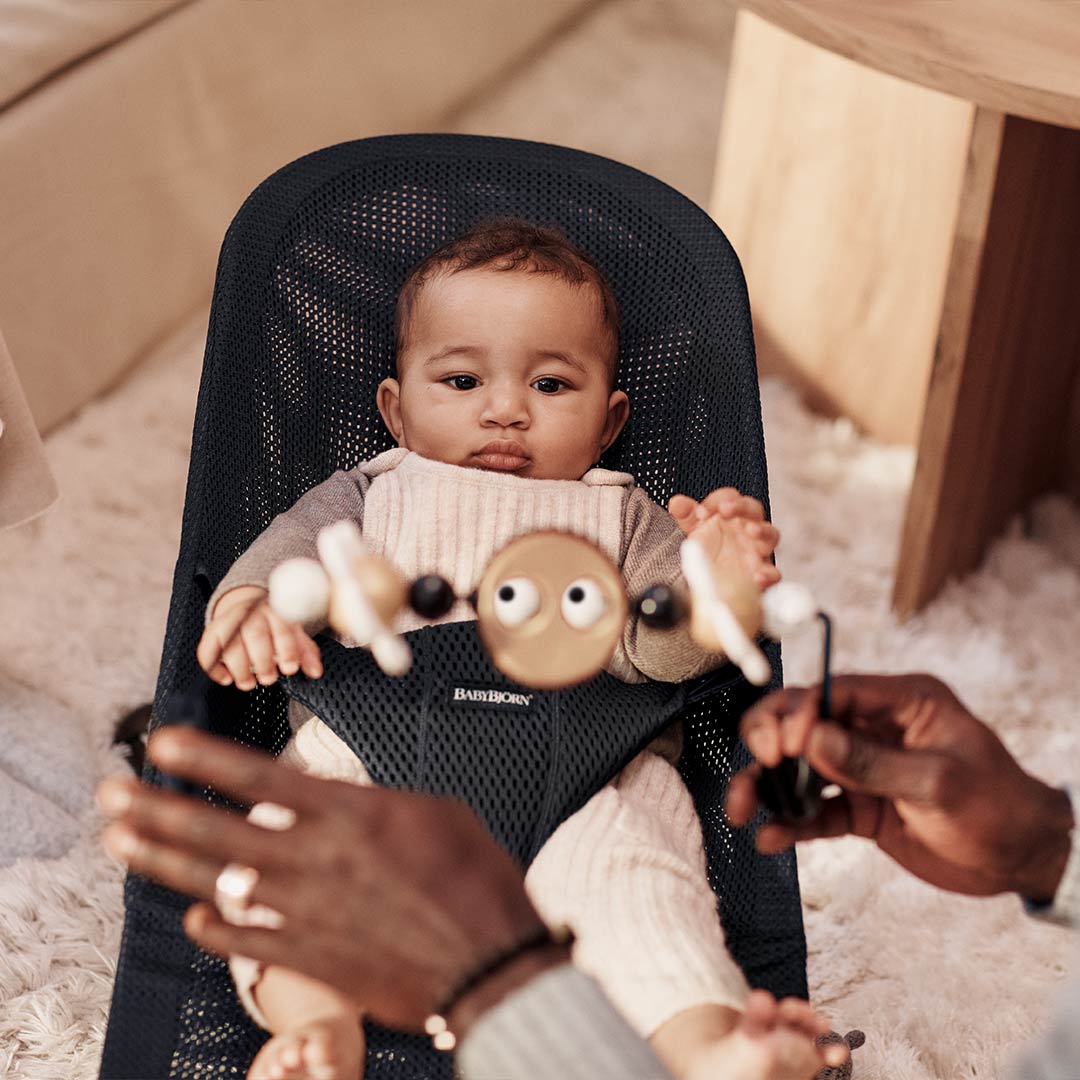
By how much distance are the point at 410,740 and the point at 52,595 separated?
82cm

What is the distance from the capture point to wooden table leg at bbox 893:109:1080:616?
1495 mm

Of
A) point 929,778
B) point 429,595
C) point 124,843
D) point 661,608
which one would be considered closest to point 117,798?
point 124,843

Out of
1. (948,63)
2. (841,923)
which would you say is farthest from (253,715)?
(948,63)

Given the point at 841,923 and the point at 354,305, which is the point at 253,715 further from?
the point at 841,923

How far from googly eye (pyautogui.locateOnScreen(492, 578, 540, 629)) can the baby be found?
20cm

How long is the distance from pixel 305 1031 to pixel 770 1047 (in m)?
0.30

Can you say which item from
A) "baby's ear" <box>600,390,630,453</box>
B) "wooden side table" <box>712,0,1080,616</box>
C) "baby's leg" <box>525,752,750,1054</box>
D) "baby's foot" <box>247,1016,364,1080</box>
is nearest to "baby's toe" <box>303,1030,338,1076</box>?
"baby's foot" <box>247,1016,364,1080</box>

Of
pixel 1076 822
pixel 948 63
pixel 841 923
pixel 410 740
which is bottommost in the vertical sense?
pixel 841 923

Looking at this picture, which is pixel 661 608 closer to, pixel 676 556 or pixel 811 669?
pixel 676 556

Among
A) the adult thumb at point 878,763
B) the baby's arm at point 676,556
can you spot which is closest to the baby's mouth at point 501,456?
the baby's arm at point 676,556

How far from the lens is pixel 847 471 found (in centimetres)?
195

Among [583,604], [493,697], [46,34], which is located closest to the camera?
[583,604]

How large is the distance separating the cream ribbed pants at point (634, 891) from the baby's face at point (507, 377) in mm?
262

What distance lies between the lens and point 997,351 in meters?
1.62
